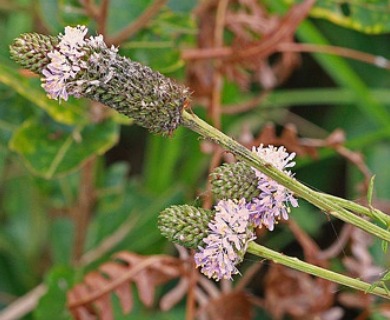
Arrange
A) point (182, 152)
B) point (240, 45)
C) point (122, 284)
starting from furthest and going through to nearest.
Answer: point (182, 152), point (240, 45), point (122, 284)

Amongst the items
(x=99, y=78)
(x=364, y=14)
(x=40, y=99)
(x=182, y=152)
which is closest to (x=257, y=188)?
(x=99, y=78)

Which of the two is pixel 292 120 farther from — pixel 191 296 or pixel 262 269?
pixel 191 296

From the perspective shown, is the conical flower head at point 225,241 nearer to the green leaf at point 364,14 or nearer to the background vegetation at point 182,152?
the background vegetation at point 182,152

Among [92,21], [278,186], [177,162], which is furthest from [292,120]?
[278,186]

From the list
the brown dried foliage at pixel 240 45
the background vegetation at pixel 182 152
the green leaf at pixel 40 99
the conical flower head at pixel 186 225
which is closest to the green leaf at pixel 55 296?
the background vegetation at pixel 182 152

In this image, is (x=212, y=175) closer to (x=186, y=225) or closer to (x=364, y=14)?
(x=186, y=225)

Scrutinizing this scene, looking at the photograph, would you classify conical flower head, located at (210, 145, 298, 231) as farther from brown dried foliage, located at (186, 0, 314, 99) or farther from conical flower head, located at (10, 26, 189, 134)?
brown dried foliage, located at (186, 0, 314, 99)
